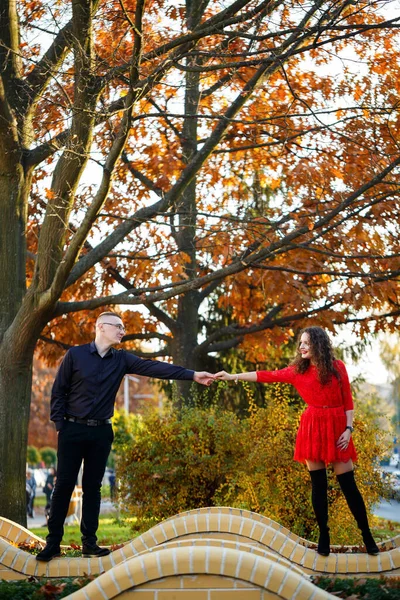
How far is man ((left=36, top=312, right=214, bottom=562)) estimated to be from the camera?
21.5ft

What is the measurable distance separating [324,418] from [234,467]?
4.30 metres

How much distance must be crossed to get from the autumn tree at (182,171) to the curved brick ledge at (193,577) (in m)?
4.40

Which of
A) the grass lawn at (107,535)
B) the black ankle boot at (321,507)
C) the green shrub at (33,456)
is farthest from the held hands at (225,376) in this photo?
the green shrub at (33,456)

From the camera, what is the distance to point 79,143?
8508mm

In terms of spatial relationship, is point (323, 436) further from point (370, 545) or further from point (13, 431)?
point (13, 431)

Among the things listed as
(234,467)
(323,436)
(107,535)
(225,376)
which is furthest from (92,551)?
(107,535)

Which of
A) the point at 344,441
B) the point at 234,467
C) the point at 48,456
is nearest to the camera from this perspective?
the point at 344,441

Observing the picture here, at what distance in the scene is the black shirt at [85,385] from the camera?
6.55m

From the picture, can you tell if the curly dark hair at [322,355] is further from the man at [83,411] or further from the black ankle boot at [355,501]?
the man at [83,411]

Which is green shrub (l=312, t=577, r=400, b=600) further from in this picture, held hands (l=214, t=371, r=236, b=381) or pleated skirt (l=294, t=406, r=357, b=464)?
held hands (l=214, t=371, r=236, b=381)

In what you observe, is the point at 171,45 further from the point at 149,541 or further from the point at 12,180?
the point at 149,541

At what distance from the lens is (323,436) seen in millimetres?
6719

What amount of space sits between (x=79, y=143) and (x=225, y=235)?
2790mm

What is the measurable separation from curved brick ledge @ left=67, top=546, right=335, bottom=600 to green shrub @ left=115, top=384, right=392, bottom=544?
590 cm
